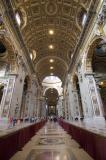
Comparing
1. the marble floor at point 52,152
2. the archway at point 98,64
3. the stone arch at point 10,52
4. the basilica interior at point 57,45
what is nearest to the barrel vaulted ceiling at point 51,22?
the basilica interior at point 57,45

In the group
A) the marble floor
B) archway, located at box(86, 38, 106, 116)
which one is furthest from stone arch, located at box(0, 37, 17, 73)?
the marble floor

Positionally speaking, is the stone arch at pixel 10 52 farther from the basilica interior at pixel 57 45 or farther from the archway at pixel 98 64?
the archway at pixel 98 64

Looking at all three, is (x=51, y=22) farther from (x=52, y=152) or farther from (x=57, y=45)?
(x=52, y=152)

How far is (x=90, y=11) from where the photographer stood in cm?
926

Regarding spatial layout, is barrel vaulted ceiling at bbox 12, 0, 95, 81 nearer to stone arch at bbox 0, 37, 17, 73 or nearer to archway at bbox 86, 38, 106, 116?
archway at bbox 86, 38, 106, 116

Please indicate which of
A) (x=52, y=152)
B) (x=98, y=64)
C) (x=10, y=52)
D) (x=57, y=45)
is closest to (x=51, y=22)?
(x=57, y=45)

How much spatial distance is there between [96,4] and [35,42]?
35.2 ft

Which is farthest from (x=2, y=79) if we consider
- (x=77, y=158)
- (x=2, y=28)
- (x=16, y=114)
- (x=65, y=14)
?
(x=77, y=158)

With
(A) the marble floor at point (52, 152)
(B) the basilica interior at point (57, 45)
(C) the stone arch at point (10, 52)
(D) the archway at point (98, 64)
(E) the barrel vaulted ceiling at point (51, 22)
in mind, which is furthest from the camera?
(E) the barrel vaulted ceiling at point (51, 22)

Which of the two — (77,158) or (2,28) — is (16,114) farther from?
(77,158)

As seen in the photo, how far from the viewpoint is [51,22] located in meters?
14.9

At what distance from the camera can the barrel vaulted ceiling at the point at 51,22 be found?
39.9 feet

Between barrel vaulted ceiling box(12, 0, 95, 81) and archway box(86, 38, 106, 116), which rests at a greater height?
barrel vaulted ceiling box(12, 0, 95, 81)

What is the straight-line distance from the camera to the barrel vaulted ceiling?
39.9 ft
